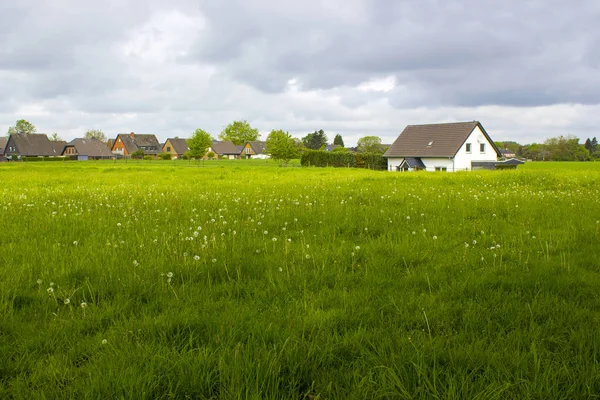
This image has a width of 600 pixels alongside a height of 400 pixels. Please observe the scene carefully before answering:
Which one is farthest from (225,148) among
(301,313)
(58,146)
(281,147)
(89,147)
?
(301,313)

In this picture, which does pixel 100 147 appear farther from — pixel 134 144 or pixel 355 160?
pixel 355 160

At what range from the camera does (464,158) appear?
60656 mm

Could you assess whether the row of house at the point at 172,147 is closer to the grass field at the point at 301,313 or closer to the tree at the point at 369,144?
the tree at the point at 369,144

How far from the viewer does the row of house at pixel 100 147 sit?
123 m

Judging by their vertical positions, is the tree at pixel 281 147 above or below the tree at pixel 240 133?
below

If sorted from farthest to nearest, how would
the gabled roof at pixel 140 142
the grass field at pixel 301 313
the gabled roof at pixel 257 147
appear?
the gabled roof at pixel 257 147 < the gabled roof at pixel 140 142 < the grass field at pixel 301 313

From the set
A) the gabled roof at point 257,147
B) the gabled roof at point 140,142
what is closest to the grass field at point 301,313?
the gabled roof at point 257,147

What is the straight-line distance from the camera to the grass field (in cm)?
275

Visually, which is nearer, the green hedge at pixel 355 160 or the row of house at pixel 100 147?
the green hedge at pixel 355 160

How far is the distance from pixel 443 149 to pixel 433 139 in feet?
10.4

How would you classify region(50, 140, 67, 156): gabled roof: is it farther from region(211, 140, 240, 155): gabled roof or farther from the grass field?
the grass field

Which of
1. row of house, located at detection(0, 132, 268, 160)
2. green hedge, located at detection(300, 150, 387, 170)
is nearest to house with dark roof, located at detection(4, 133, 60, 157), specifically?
row of house, located at detection(0, 132, 268, 160)

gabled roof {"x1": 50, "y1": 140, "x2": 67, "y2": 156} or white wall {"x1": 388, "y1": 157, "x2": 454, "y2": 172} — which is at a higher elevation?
gabled roof {"x1": 50, "y1": 140, "x2": 67, "y2": 156}

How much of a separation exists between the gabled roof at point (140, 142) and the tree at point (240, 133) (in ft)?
99.5
